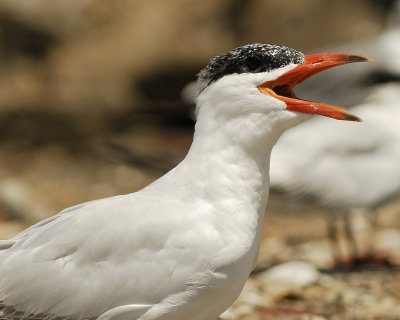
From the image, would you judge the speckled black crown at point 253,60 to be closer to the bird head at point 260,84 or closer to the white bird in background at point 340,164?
the bird head at point 260,84

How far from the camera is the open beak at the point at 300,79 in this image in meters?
2.97

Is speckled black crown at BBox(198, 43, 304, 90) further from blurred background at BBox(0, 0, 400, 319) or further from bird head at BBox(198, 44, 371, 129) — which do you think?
blurred background at BBox(0, 0, 400, 319)

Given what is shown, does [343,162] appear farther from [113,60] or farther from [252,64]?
[113,60]

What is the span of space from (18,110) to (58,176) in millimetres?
954

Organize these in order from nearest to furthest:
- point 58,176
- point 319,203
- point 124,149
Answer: point 319,203 → point 124,149 → point 58,176

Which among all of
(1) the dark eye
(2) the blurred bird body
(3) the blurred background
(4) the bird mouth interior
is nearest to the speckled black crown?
(1) the dark eye

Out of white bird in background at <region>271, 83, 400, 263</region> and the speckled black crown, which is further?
white bird in background at <region>271, 83, 400, 263</region>

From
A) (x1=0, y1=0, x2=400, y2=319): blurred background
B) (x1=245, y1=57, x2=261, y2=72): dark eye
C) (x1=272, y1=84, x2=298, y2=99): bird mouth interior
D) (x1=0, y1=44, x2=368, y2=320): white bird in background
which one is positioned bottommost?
(x1=0, y1=44, x2=368, y2=320): white bird in background

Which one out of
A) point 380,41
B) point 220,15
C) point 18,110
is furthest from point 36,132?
point 380,41

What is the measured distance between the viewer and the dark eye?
2.99m

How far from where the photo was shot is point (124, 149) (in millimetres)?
6297

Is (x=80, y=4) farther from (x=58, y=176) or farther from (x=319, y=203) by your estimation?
(x=319, y=203)

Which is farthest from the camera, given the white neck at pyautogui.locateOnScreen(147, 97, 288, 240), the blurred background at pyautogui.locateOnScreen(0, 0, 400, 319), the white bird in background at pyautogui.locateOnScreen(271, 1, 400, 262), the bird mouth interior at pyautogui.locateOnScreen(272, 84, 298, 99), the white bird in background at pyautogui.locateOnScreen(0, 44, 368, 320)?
the blurred background at pyautogui.locateOnScreen(0, 0, 400, 319)

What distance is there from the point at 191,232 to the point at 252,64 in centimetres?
67
